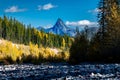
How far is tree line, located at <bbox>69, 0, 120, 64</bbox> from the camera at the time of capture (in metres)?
69.6

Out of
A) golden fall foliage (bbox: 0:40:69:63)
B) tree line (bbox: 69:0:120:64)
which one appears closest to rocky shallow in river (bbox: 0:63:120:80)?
tree line (bbox: 69:0:120:64)

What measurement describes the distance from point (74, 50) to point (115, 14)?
51.4 ft

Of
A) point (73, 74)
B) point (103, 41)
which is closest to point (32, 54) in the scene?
point (103, 41)

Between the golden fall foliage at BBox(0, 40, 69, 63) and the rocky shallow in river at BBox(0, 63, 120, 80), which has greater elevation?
the rocky shallow in river at BBox(0, 63, 120, 80)

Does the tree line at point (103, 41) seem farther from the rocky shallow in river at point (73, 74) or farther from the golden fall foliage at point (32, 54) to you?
the rocky shallow in river at point (73, 74)

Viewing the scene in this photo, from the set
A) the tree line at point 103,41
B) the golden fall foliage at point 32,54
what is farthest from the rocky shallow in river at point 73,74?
the golden fall foliage at point 32,54

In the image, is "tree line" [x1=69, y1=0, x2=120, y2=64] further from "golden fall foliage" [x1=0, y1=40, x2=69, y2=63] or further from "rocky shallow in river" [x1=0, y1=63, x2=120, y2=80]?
"rocky shallow in river" [x1=0, y1=63, x2=120, y2=80]

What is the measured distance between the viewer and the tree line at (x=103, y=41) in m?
69.6

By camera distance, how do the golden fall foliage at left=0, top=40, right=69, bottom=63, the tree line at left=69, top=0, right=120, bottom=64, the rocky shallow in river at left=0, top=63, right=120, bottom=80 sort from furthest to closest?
the golden fall foliage at left=0, top=40, right=69, bottom=63, the tree line at left=69, top=0, right=120, bottom=64, the rocky shallow in river at left=0, top=63, right=120, bottom=80

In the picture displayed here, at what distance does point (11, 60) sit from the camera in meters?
106

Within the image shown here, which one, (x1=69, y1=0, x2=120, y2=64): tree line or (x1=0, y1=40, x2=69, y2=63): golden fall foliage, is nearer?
(x1=69, y1=0, x2=120, y2=64): tree line

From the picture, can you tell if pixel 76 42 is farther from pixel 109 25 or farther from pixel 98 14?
pixel 109 25

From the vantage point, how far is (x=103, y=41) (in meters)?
76.8

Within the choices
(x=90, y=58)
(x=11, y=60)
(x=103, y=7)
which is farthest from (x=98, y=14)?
(x=11, y=60)
